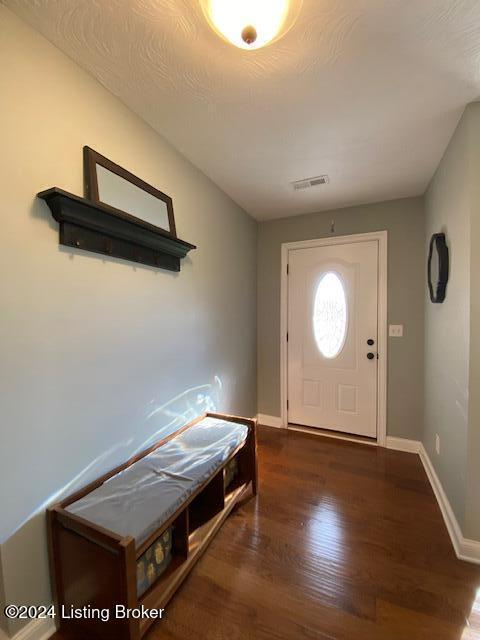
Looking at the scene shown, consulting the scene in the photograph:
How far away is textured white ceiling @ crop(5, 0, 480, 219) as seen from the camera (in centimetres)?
102

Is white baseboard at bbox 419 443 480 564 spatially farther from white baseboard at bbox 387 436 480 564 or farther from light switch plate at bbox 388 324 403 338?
light switch plate at bbox 388 324 403 338

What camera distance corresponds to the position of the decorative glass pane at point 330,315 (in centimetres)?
284

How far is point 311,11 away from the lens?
1.00 metres

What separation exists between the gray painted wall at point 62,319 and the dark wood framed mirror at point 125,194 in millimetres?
51

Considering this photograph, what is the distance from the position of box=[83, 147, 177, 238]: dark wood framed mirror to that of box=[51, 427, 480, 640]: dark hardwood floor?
5.94 feet

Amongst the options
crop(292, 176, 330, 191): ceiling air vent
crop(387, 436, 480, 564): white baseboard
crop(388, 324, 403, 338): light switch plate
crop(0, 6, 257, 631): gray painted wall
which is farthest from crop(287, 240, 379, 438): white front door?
crop(0, 6, 257, 631): gray painted wall

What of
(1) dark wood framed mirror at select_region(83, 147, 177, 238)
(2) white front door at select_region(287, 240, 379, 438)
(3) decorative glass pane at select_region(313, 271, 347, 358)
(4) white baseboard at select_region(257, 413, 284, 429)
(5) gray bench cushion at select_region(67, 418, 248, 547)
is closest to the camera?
(5) gray bench cushion at select_region(67, 418, 248, 547)

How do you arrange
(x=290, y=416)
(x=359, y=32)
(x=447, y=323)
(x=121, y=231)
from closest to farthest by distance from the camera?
(x=359, y=32), (x=121, y=231), (x=447, y=323), (x=290, y=416)

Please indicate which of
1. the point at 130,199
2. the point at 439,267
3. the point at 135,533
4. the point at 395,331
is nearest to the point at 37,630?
the point at 135,533

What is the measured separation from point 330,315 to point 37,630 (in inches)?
111

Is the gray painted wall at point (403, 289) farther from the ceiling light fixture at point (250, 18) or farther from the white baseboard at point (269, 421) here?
the ceiling light fixture at point (250, 18)

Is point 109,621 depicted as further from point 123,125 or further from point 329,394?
point 329,394

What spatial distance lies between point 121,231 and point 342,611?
1993 millimetres

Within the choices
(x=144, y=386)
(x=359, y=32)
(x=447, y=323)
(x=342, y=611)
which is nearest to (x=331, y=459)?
(x=342, y=611)
